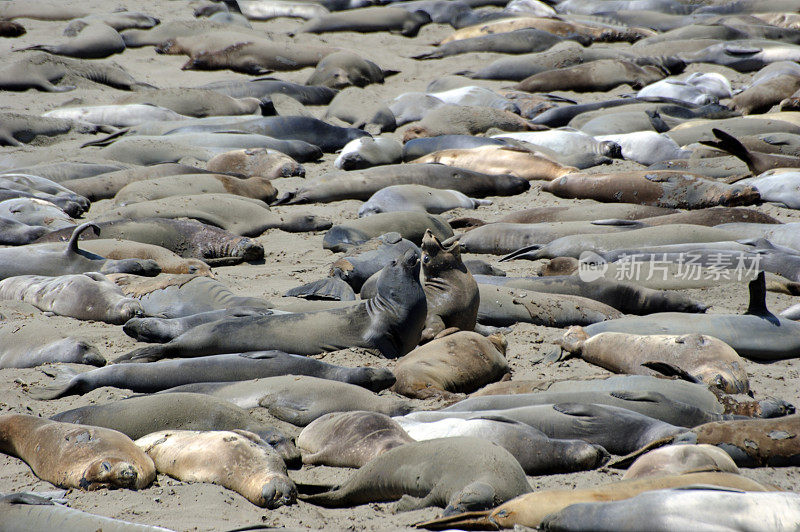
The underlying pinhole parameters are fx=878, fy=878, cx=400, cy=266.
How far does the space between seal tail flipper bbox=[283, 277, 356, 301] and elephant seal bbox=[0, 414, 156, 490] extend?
7.13 ft

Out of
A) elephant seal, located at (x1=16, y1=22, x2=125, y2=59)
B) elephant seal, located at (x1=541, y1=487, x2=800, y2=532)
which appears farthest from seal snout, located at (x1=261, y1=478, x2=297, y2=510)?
elephant seal, located at (x1=16, y1=22, x2=125, y2=59)

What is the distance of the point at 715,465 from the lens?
293cm

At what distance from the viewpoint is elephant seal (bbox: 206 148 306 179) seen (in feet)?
28.3

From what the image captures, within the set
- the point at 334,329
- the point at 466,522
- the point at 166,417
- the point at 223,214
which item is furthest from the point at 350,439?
the point at 223,214

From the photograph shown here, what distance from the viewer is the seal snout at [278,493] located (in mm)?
2906

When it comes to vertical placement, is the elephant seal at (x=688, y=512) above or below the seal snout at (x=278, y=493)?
above

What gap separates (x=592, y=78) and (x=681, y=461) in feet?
31.8

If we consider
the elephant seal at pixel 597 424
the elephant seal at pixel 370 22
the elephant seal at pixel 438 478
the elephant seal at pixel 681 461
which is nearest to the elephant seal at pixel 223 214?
the elephant seal at pixel 597 424

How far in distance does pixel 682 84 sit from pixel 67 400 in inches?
378

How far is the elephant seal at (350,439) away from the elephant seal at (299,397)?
0.21m

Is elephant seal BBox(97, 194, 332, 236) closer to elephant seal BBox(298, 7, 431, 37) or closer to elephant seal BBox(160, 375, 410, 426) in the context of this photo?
elephant seal BBox(160, 375, 410, 426)

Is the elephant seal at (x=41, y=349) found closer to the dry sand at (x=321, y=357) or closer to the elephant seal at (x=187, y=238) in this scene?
the dry sand at (x=321, y=357)

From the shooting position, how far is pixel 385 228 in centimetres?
677

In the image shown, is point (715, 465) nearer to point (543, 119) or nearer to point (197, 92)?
point (543, 119)
